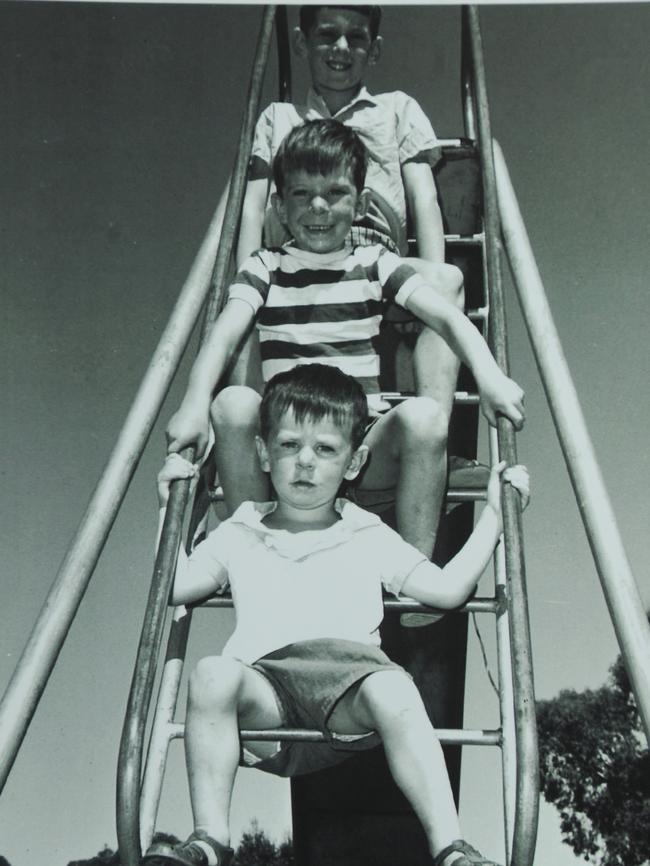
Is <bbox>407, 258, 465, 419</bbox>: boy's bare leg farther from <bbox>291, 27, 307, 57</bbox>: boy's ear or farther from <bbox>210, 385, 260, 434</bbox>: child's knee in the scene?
<bbox>291, 27, 307, 57</bbox>: boy's ear

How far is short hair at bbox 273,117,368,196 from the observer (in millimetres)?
2852

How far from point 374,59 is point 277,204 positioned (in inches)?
42.4

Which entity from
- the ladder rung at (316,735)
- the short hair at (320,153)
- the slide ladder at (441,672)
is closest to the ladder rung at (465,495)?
the slide ladder at (441,672)

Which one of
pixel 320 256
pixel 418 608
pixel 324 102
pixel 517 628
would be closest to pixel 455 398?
pixel 320 256

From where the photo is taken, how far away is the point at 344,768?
3.26m

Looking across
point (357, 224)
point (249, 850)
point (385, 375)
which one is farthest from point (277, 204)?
point (249, 850)

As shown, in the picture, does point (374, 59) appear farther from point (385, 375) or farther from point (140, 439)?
point (140, 439)

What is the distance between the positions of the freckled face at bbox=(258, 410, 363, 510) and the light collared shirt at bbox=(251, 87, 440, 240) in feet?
5.02

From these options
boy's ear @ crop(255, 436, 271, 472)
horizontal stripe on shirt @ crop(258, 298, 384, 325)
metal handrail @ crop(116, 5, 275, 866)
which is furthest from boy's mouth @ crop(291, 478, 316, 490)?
horizontal stripe on shirt @ crop(258, 298, 384, 325)

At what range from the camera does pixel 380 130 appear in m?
3.66

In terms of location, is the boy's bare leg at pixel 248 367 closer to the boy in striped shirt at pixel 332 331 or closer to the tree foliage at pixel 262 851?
the boy in striped shirt at pixel 332 331

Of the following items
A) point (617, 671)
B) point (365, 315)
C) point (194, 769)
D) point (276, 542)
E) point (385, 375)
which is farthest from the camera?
point (617, 671)

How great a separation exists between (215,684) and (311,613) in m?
0.28

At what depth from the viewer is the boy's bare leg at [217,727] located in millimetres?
1762
